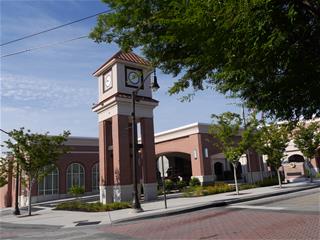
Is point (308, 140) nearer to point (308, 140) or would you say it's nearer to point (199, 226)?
point (308, 140)

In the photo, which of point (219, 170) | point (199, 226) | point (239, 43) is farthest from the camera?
point (219, 170)

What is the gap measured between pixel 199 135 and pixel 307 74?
99.1 feet

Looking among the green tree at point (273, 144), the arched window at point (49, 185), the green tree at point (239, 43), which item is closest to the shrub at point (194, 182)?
the green tree at point (273, 144)

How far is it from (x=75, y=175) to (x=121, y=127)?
18.6 meters

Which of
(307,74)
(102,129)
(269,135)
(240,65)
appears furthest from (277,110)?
(269,135)

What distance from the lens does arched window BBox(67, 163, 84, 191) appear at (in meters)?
39.4

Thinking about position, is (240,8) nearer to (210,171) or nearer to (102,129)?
(102,129)

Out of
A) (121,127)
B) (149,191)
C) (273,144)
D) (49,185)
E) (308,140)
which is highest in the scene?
(121,127)

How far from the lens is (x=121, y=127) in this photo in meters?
24.0

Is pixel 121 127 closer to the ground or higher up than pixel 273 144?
higher up

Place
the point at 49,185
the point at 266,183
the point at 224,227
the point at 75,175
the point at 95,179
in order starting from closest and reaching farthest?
the point at 224,227 < the point at 266,183 < the point at 49,185 < the point at 75,175 < the point at 95,179

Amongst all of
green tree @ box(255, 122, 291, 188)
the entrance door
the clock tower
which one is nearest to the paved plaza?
the clock tower

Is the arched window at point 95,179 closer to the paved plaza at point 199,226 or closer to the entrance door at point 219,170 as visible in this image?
the entrance door at point 219,170

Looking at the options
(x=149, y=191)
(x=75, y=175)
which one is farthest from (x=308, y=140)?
(x=75, y=175)
